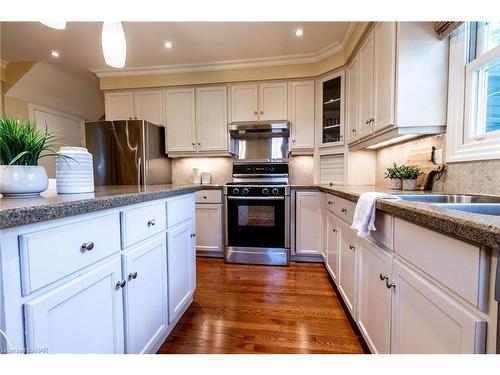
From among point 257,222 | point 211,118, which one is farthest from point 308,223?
point 211,118

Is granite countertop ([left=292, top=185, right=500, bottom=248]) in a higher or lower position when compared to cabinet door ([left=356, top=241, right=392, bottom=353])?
higher

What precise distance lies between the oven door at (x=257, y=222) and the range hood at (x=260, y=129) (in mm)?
921

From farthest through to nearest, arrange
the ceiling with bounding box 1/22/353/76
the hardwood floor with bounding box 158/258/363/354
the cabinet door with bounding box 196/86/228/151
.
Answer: the cabinet door with bounding box 196/86/228/151, the ceiling with bounding box 1/22/353/76, the hardwood floor with bounding box 158/258/363/354

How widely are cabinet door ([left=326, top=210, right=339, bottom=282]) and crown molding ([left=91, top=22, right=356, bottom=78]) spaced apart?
189 cm

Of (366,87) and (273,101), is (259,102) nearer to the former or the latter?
(273,101)

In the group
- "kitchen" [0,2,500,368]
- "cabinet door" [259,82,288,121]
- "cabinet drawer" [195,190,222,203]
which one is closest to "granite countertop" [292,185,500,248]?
"kitchen" [0,2,500,368]

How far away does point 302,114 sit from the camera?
3.04 metres

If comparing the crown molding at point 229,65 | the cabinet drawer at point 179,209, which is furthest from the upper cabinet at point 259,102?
the cabinet drawer at point 179,209

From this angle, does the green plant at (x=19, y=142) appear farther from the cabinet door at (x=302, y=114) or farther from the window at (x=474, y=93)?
the cabinet door at (x=302, y=114)

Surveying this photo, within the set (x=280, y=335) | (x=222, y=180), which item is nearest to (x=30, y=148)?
(x=280, y=335)

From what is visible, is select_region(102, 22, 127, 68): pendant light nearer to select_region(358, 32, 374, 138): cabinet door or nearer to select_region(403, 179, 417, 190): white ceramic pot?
select_region(358, 32, 374, 138): cabinet door

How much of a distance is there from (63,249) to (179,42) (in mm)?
2662

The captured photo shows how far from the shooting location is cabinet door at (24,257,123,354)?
2.12 feet

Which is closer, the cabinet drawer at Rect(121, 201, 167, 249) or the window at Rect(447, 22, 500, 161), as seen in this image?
the cabinet drawer at Rect(121, 201, 167, 249)
